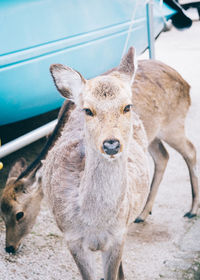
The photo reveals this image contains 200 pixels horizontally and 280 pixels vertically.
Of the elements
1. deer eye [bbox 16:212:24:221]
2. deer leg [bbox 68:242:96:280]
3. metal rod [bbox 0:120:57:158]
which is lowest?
deer eye [bbox 16:212:24:221]

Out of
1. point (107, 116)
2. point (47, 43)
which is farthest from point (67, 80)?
point (47, 43)

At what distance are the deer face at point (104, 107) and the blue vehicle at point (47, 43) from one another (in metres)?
1.73

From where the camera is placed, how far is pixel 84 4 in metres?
4.67

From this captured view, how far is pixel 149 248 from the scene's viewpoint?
12.1 feet

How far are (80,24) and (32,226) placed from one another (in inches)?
89.0

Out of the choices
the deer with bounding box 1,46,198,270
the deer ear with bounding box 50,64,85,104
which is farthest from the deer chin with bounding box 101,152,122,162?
the deer with bounding box 1,46,198,270

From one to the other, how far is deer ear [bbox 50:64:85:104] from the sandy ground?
60.9 inches

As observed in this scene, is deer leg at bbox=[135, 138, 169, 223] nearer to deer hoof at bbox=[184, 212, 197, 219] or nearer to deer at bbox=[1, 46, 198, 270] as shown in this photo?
deer at bbox=[1, 46, 198, 270]

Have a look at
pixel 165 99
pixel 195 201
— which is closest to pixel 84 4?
pixel 165 99

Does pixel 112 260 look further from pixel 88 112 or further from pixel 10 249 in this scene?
pixel 10 249

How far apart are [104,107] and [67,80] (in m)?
0.39

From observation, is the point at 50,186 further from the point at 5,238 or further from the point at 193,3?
the point at 193,3

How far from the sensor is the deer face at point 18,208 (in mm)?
3576

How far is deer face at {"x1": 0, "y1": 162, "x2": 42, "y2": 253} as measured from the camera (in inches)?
141
